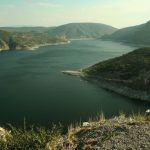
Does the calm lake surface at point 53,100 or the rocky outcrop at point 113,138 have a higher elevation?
the rocky outcrop at point 113,138

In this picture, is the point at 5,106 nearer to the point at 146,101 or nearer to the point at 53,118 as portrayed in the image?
the point at 53,118

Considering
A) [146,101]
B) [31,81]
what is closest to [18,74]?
[31,81]

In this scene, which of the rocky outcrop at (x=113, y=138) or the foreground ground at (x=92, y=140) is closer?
the rocky outcrop at (x=113, y=138)

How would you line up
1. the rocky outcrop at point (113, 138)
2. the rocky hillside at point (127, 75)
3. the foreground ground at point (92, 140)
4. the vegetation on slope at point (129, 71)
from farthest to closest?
the vegetation on slope at point (129, 71) < the rocky hillside at point (127, 75) < the foreground ground at point (92, 140) < the rocky outcrop at point (113, 138)

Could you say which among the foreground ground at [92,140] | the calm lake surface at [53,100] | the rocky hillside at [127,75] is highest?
the foreground ground at [92,140]

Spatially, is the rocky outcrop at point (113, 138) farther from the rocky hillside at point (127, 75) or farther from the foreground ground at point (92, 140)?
the rocky hillside at point (127, 75)

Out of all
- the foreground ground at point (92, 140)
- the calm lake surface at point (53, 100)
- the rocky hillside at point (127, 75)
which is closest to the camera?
the foreground ground at point (92, 140)

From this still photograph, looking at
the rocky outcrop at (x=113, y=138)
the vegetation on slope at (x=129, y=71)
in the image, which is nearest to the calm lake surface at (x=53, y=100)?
the vegetation on slope at (x=129, y=71)
